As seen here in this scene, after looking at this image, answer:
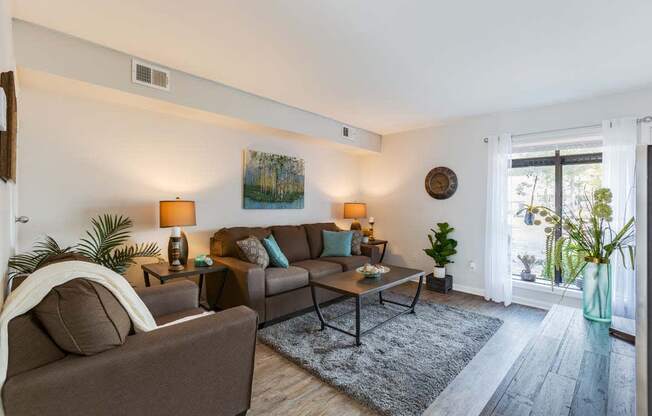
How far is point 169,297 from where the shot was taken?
7.11ft

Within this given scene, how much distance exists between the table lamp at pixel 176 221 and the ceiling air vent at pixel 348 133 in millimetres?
2522

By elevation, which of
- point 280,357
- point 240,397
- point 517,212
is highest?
point 517,212

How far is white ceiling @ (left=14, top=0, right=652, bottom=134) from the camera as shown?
6.43ft

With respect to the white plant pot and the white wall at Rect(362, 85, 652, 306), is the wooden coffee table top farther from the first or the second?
the white wall at Rect(362, 85, 652, 306)

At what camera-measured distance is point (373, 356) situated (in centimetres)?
245

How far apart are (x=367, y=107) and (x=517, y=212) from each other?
244cm

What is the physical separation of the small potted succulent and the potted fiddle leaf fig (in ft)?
2.91

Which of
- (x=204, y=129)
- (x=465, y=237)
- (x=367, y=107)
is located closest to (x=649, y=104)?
(x=465, y=237)

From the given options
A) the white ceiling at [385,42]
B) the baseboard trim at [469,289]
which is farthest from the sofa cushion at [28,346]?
the baseboard trim at [469,289]

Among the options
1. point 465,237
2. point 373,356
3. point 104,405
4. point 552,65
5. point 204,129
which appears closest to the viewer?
point 104,405

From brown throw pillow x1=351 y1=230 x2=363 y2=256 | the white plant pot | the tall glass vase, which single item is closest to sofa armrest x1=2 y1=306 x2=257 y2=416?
the tall glass vase

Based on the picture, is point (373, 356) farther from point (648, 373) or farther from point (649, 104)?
point (649, 104)

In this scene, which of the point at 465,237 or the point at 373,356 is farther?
the point at 465,237

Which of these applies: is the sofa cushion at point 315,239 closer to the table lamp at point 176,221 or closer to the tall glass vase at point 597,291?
the table lamp at point 176,221
